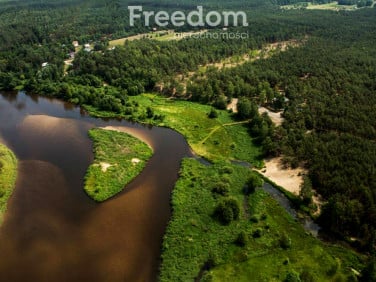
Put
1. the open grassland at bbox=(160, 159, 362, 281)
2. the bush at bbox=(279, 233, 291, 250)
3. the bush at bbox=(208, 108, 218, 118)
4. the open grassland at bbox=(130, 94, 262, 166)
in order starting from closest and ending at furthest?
the open grassland at bbox=(160, 159, 362, 281) < the bush at bbox=(279, 233, 291, 250) < the open grassland at bbox=(130, 94, 262, 166) < the bush at bbox=(208, 108, 218, 118)

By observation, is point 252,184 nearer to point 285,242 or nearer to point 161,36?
point 285,242

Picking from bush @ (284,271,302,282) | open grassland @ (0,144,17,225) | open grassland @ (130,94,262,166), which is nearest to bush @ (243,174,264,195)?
open grassland @ (130,94,262,166)

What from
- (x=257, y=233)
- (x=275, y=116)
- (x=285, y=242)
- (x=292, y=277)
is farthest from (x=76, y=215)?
(x=275, y=116)

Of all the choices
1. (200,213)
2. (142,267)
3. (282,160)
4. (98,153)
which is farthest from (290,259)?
(98,153)

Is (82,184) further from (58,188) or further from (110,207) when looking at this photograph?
(110,207)

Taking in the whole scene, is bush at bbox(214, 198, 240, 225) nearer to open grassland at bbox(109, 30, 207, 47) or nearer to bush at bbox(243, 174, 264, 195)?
bush at bbox(243, 174, 264, 195)
